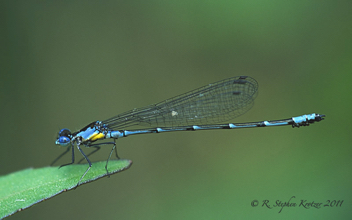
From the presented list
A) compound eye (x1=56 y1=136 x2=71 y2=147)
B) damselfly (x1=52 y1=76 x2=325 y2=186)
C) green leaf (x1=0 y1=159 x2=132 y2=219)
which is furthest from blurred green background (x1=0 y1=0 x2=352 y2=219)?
green leaf (x1=0 y1=159 x2=132 y2=219)

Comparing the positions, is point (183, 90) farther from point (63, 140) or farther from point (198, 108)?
point (63, 140)

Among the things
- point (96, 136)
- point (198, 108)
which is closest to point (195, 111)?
point (198, 108)

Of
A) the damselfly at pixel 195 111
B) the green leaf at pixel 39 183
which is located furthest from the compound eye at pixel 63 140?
the green leaf at pixel 39 183

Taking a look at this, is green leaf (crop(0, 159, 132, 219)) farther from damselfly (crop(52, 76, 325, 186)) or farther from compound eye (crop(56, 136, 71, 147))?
damselfly (crop(52, 76, 325, 186))

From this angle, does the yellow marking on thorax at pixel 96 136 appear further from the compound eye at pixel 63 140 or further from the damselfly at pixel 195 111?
the compound eye at pixel 63 140

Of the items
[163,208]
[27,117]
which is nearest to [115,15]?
[27,117]

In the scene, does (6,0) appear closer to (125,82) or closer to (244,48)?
(125,82)
